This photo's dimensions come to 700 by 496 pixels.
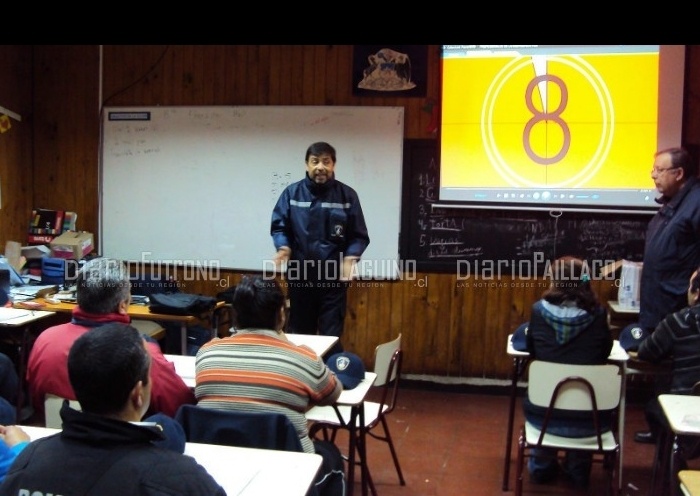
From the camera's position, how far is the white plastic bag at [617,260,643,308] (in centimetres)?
458

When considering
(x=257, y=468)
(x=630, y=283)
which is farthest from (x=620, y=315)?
(x=257, y=468)

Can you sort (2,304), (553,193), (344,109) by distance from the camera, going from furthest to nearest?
(344,109) < (553,193) < (2,304)

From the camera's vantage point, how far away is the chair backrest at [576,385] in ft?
9.45

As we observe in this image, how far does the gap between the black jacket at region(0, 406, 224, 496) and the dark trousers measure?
2.92m

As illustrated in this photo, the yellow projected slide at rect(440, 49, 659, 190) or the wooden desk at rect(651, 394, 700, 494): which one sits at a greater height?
the yellow projected slide at rect(440, 49, 659, 190)

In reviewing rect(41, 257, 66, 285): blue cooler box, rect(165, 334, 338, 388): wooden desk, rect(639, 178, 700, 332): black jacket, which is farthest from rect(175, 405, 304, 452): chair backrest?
rect(41, 257, 66, 285): blue cooler box

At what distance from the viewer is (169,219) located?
555 cm

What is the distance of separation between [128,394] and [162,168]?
14.1 ft

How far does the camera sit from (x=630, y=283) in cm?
461

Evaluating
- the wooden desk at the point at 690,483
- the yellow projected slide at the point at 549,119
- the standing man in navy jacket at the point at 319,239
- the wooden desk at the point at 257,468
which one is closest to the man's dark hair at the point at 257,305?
the wooden desk at the point at 257,468

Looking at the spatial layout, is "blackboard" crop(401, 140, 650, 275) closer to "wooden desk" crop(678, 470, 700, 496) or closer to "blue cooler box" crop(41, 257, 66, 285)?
"blue cooler box" crop(41, 257, 66, 285)

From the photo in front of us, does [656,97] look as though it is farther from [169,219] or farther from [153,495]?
[153,495]

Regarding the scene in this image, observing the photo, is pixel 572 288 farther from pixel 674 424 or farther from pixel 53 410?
pixel 53 410

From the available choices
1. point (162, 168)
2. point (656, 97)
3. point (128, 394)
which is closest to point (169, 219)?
point (162, 168)
